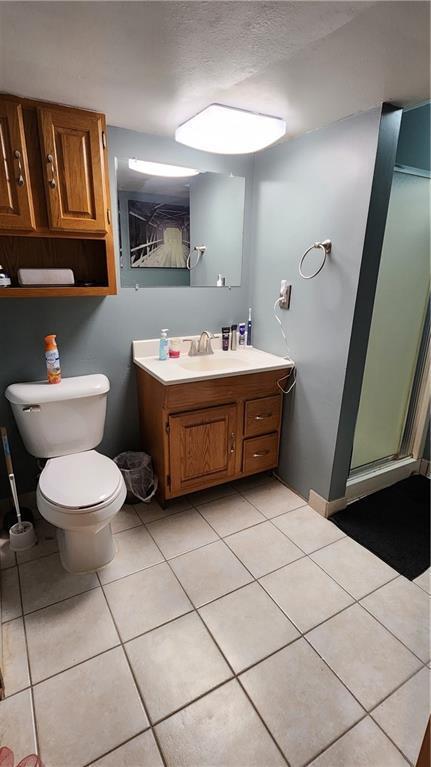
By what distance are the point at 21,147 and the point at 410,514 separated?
107 inches

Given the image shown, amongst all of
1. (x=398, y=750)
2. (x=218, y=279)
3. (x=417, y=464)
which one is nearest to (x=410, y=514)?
(x=417, y=464)

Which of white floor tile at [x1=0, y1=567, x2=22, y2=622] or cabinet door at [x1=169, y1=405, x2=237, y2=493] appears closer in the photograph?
white floor tile at [x1=0, y1=567, x2=22, y2=622]

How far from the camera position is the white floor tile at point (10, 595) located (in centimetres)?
149

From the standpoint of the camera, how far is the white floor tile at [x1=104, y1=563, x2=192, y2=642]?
57.5 inches

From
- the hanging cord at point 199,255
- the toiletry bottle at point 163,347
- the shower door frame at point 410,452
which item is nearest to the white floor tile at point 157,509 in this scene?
the toiletry bottle at point 163,347

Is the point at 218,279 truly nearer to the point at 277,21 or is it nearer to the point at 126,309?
the point at 126,309

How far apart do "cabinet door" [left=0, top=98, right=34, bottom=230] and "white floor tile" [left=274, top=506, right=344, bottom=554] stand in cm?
198

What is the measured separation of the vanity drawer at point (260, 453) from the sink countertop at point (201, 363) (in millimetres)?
474

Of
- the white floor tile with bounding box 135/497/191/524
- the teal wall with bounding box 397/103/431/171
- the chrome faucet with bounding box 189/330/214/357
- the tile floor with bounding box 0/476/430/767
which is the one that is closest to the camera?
the tile floor with bounding box 0/476/430/767

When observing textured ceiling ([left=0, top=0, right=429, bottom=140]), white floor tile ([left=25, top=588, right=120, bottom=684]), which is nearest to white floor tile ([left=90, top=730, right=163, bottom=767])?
white floor tile ([left=25, top=588, right=120, bottom=684])

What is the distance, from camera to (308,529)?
202cm

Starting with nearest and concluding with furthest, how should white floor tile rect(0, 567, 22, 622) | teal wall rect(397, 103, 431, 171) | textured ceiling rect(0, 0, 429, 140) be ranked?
textured ceiling rect(0, 0, 429, 140) < white floor tile rect(0, 567, 22, 622) < teal wall rect(397, 103, 431, 171)

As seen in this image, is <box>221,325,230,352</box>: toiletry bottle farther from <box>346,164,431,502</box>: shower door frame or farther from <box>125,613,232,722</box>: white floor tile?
<box>125,613,232,722</box>: white floor tile

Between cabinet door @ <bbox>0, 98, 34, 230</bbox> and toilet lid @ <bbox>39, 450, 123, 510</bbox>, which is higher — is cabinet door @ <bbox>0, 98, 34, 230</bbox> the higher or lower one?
the higher one
